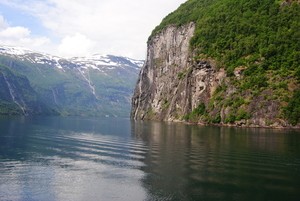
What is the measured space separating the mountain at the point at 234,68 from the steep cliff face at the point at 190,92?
0.26m

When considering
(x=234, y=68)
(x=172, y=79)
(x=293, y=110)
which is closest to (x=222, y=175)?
(x=293, y=110)

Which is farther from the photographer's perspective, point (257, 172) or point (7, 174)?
point (257, 172)

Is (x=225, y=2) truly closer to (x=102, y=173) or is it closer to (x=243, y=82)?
(x=243, y=82)

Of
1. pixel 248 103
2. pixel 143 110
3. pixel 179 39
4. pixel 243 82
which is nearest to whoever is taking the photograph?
pixel 248 103

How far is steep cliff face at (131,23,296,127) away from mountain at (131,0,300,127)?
10.3 inches

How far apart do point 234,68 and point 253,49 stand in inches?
412

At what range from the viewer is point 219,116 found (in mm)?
95188

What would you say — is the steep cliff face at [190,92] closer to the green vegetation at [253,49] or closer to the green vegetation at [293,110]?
the green vegetation at [253,49]

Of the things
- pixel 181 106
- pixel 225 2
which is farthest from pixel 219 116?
pixel 225 2

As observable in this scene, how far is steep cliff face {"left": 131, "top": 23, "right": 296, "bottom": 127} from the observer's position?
3305 inches

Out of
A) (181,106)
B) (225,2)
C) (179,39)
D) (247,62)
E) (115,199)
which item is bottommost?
(115,199)

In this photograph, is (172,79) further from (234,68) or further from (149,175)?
(149,175)

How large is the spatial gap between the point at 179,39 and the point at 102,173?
145m

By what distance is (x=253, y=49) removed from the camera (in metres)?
101
